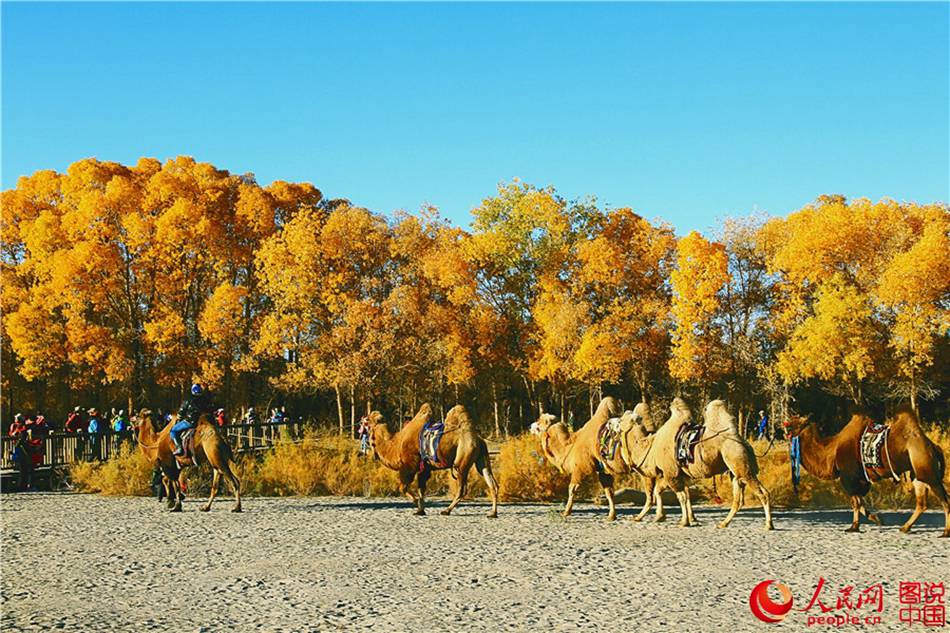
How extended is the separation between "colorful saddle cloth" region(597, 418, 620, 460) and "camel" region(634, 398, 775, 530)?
767 mm

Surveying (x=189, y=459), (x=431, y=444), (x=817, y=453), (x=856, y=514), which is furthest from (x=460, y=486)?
(x=856, y=514)

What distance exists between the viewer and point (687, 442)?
51.8ft

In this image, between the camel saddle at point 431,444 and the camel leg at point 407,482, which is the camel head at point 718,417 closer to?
the camel saddle at point 431,444

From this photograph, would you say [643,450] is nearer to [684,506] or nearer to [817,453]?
[684,506]

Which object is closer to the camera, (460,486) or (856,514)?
(856,514)

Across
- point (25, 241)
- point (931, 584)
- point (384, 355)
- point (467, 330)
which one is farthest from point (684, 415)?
point (25, 241)

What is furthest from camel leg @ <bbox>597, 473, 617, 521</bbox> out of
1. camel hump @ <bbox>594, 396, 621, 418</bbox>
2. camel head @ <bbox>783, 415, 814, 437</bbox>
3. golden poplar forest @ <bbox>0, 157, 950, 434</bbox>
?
golden poplar forest @ <bbox>0, 157, 950, 434</bbox>

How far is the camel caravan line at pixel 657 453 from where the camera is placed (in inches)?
597

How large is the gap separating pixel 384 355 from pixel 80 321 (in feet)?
44.6

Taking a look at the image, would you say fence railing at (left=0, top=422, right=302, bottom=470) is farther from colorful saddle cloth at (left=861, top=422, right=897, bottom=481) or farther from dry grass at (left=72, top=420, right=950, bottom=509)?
colorful saddle cloth at (left=861, top=422, right=897, bottom=481)

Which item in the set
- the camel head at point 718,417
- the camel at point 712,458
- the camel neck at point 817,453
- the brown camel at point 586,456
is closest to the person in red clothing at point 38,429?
the brown camel at point 586,456

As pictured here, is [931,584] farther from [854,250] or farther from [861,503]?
[854,250]

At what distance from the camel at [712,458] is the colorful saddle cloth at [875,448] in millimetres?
1654

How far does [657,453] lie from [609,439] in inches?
44.7
